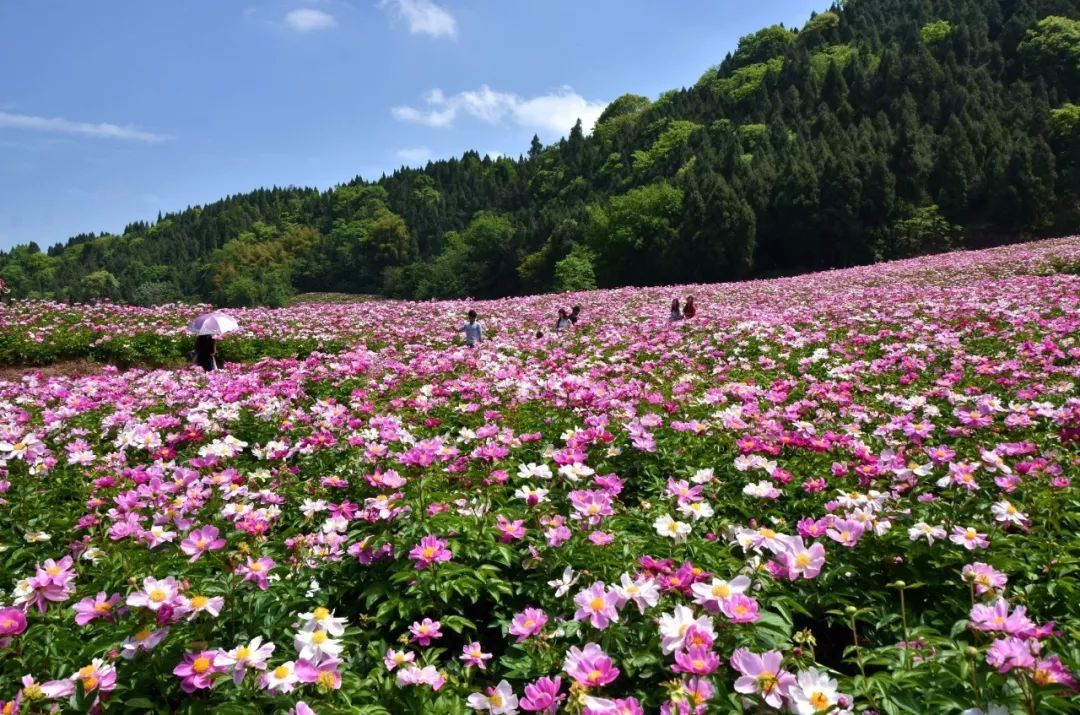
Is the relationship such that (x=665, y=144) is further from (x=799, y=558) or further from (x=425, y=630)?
(x=425, y=630)

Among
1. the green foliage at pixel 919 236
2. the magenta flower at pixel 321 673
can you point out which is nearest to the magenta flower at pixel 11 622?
the magenta flower at pixel 321 673

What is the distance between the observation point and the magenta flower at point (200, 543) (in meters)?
2.49

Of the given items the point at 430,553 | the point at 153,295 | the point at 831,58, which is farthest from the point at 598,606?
the point at 153,295

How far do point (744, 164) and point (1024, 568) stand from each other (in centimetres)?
5821

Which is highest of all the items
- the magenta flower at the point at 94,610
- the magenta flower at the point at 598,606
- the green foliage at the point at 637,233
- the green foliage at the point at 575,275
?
the green foliage at the point at 637,233

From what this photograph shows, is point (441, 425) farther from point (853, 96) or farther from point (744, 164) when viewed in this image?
point (853, 96)

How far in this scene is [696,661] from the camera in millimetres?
1675

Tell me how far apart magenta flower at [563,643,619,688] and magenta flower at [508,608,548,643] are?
0.30m

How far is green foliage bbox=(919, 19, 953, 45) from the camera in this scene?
78113 mm

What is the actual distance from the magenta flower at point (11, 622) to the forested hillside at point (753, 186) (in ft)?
155

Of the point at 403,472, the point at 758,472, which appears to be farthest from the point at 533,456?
the point at 758,472

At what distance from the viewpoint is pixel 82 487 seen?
12.3 feet

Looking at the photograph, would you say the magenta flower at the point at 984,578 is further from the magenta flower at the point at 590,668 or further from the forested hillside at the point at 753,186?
the forested hillside at the point at 753,186

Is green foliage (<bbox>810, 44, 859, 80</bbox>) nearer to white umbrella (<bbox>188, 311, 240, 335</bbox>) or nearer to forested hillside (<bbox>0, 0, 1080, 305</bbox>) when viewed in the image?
forested hillside (<bbox>0, 0, 1080, 305</bbox>)
